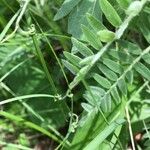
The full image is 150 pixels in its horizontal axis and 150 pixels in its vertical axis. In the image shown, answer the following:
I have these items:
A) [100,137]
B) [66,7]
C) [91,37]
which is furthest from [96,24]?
[100,137]

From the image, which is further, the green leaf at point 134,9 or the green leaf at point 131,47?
the green leaf at point 131,47

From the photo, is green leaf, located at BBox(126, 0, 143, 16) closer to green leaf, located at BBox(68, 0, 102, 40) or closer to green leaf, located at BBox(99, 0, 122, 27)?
green leaf, located at BBox(99, 0, 122, 27)

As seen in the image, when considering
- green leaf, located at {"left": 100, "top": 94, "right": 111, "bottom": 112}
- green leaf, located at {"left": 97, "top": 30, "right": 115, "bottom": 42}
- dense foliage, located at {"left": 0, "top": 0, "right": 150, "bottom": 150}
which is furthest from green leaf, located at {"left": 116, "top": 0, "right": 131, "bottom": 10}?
green leaf, located at {"left": 100, "top": 94, "right": 111, "bottom": 112}

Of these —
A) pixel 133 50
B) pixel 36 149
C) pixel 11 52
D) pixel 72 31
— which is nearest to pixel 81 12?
pixel 72 31

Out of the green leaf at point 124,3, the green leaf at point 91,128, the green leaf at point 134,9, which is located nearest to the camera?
the green leaf at point 134,9

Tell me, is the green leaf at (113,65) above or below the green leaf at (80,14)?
below

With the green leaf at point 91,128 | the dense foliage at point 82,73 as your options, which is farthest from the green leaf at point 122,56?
the green leaf at point 91,128

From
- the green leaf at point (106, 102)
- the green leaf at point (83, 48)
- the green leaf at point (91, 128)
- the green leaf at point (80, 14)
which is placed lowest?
the green leaf at point (91, 128)

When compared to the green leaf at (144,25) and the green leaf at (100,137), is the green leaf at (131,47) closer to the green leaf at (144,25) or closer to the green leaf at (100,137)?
the green leaf at (144,25)

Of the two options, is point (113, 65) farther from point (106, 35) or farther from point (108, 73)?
point (106, 35)
